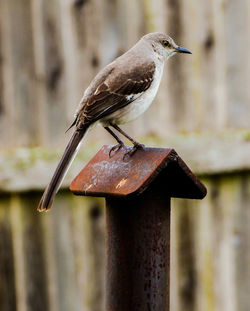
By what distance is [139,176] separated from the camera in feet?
5.67

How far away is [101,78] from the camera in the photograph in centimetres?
257

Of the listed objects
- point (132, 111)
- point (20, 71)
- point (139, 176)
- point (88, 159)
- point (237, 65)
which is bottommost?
point (139, 176)

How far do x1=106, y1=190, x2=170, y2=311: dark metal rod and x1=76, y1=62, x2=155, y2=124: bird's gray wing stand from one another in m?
0.72

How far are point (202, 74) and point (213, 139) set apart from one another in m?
0.47

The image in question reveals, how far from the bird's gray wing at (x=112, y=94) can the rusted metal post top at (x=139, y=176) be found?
563 millimetres

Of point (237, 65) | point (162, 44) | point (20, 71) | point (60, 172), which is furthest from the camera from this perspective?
point (237, 65)

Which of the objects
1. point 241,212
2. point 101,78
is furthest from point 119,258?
point 241,212

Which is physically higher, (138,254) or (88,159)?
(88,159)

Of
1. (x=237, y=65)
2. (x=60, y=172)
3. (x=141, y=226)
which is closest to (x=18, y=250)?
(x=60, y=172)

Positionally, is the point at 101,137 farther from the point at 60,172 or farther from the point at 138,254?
the point at 138,254

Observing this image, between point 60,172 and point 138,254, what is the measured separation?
46cm

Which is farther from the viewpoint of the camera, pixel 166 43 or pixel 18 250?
pixel 18 250

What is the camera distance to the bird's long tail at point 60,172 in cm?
192

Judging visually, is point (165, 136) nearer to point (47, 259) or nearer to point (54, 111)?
point (54, 111)
